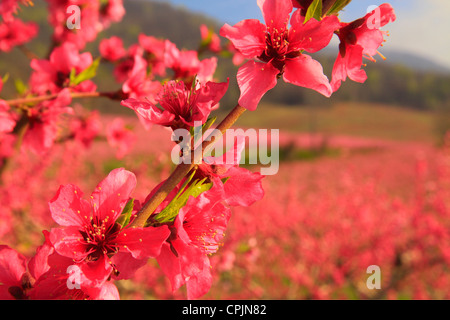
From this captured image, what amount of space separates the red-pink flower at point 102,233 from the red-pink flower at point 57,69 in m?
0.68

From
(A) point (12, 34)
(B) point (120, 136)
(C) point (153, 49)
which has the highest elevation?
(A) point (12, 34)

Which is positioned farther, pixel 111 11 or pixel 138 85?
pixel 111 11

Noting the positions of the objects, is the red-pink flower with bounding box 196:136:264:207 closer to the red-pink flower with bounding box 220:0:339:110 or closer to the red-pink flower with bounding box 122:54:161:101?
the red-pink flower with bounding box 220:0:339:110

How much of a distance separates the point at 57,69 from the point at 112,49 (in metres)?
0.68

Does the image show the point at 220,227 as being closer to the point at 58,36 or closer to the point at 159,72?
the point at 159,72

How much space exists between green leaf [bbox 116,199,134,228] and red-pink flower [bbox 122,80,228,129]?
0.17 meters

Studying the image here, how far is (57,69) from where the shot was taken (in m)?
1.25

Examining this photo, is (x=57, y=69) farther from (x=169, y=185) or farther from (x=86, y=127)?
(x=169, y=185)

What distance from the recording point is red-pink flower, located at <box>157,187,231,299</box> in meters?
0.65

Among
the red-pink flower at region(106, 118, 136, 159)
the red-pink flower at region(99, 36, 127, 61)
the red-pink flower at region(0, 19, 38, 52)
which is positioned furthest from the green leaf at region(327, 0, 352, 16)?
the red-pink flower at region(0, 19, 38, 52)

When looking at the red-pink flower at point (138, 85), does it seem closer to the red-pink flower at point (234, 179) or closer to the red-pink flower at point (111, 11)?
the red-pink flower at point (234, 179)

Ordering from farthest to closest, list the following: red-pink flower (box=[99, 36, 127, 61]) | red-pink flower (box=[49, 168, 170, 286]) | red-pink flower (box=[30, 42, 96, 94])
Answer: red-pink flower (box=[99, 36, 127, 61]), red-pink flower (box=[30, 42, 96, 94]), red-pink flower (box=[49, 168, 170, 286])

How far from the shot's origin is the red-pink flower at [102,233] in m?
0.62

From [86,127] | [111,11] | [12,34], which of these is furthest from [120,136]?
A: [12,34]
